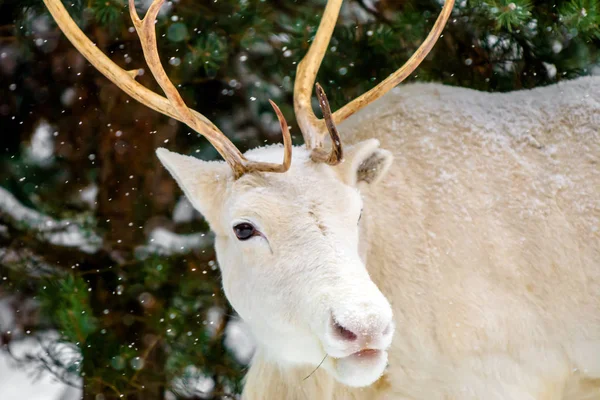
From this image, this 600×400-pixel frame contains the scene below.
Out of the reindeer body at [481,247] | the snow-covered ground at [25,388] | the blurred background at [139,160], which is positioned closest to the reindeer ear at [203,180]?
the reindeer body at [481,247]

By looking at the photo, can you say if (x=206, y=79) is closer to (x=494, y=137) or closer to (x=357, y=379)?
(x=494, y=137)

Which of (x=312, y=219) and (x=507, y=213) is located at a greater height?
(x=312, y=219)

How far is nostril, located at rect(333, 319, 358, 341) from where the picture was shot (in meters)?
2.40

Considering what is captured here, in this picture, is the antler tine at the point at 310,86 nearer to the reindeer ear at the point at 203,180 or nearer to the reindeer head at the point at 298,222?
the reindeer head at the point at 298,222

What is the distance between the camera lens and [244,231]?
2773 mm

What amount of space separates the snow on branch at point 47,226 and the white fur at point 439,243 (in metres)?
1.31

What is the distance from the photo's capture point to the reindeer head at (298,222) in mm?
2473

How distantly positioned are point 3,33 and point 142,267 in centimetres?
A: 140

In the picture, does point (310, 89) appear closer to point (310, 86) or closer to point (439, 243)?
point (310, 86)

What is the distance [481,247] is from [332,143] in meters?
0.97

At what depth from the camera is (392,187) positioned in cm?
340

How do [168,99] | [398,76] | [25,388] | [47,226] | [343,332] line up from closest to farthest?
[343,332] < [168,99] < [398,76] < [47,226] < [25,388]

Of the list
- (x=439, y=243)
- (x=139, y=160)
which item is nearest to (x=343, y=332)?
(x=439, y=243)

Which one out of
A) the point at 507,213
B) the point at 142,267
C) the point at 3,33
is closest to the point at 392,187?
the point at 507,213
